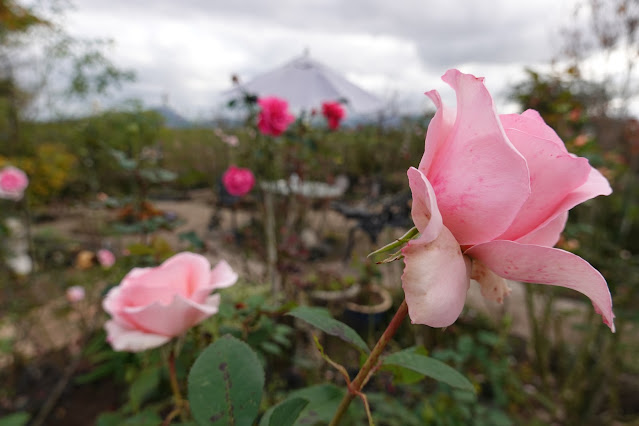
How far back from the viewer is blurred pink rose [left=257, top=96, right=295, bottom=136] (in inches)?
66.1

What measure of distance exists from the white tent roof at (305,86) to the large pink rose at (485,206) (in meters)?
2.37

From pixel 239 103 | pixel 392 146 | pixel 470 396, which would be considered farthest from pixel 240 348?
pixel 392 146

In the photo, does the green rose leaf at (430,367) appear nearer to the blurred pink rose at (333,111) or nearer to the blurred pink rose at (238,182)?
the blurred pink rose at (238,182)

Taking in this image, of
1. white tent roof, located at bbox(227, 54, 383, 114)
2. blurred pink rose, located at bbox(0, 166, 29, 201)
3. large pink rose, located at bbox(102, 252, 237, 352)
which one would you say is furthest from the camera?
white tent roof, located at bbox(227, 54, 383, 114)

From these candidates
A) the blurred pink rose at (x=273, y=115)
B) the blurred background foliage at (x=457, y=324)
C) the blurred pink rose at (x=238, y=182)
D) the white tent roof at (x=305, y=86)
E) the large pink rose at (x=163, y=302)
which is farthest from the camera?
the white tent roof at (x=305, y=86)

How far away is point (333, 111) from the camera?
2.24 meters

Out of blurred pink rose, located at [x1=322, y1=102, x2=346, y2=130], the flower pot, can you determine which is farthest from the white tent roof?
the flower pot

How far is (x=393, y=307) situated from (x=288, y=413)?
2.38m

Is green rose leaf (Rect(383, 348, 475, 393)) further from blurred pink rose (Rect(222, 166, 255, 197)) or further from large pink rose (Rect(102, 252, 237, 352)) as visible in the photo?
blurred pink rose (Rect(222, 166, 255, 197))

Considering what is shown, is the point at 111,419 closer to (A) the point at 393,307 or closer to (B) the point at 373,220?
(B) the point at 373,220

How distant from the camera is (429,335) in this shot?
1967mm

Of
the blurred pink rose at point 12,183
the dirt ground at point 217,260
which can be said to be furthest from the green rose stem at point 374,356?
the blurred pink rose at point 12,183

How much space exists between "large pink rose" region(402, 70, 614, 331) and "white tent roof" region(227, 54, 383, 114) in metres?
2.37

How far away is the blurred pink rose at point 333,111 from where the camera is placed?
7.36 feet
